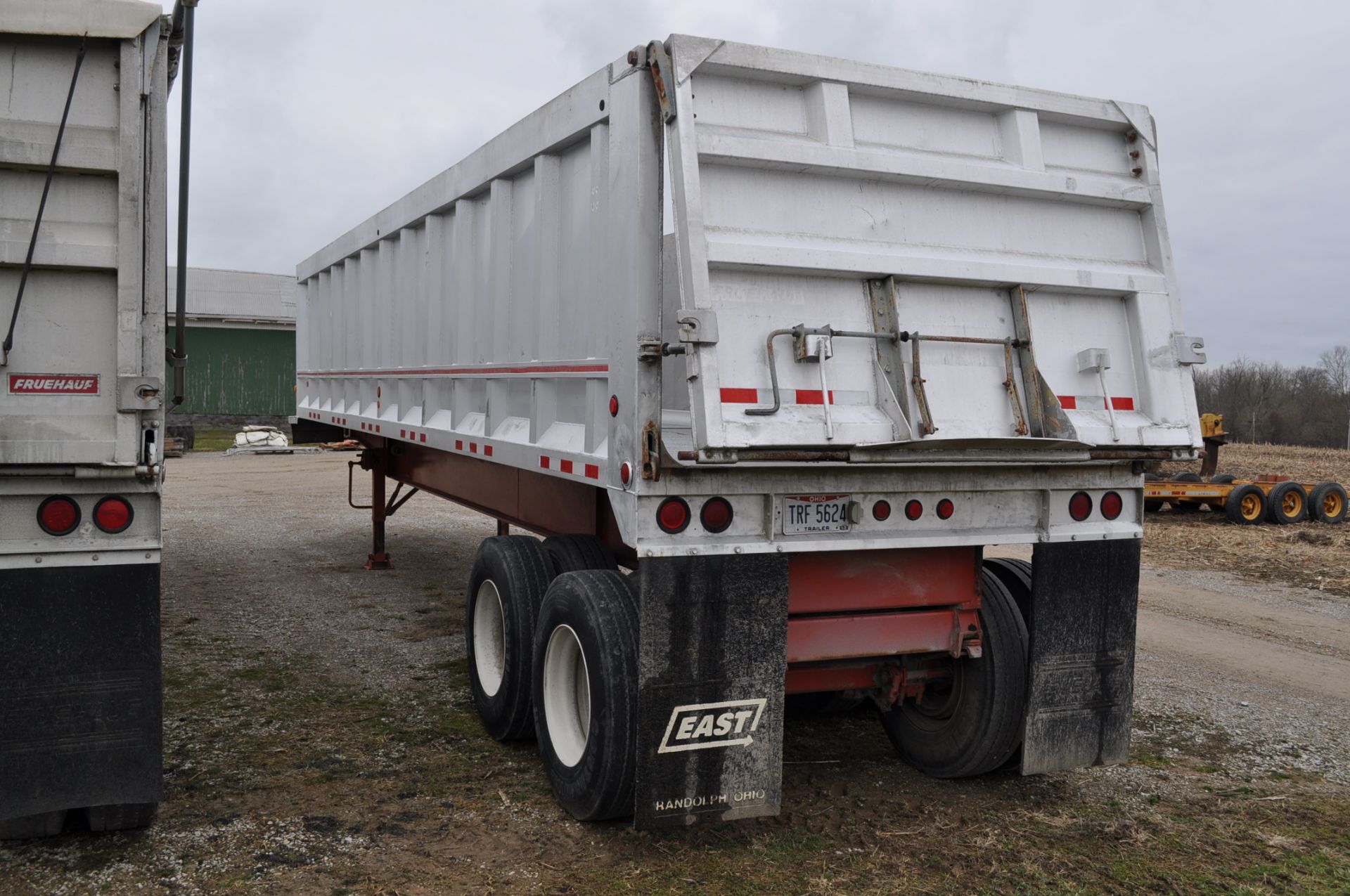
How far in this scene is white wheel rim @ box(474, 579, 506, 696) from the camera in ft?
18.3

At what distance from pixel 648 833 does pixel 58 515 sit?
→ 2.42 metres

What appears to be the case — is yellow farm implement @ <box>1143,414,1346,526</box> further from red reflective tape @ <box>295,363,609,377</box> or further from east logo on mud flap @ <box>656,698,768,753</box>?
east logo on mud flap @ <box>656,698,768,753</box>

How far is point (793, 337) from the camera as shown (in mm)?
3902

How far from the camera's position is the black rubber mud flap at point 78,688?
141 inches

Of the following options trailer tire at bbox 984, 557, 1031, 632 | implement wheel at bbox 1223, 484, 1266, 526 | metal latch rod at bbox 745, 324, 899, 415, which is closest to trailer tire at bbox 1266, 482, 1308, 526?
implement wheel at bbox 1223, 484, 1266, 526

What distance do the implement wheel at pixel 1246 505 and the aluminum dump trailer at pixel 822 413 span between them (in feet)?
38.9

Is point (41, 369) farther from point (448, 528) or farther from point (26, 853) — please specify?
point (448, 528)

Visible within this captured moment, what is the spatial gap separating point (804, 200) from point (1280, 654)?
5958mm

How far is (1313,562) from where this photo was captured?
39.9 ft

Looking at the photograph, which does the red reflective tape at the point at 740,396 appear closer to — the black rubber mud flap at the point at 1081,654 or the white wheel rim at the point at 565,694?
the white wheel rim at the point at 565,694

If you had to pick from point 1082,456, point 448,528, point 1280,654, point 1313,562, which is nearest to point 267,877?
point 1082,456

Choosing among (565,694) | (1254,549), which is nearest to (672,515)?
(565,694)

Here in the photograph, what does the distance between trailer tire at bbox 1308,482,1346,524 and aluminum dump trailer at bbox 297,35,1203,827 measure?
13.0 meters

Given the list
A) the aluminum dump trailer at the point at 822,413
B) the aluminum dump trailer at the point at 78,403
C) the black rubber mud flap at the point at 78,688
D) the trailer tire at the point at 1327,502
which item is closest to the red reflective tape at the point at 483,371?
the aluminum dump trailer at the point at 822,413
